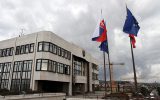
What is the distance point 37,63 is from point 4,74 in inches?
461

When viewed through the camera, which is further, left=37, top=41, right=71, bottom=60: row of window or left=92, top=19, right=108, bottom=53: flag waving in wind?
left=37, top=41, right=71, bottom=60: row of window

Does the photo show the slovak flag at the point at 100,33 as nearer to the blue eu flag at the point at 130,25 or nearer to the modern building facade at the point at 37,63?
the blue eu flag at the point at 130,25

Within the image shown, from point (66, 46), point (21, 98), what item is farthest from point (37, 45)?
point (21, 98)

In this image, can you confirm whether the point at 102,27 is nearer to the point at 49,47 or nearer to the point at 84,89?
the point at 49,47

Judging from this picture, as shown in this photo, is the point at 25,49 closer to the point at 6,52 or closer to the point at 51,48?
the point at 51,48

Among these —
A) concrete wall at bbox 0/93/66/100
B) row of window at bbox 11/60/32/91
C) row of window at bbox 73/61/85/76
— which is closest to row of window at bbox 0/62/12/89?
row of window at bbox 11/60/32/91

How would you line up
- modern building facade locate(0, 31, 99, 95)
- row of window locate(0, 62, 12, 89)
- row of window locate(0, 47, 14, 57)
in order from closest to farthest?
modern building facade locate(0, 31, 99, 95)
row of window locate(0, 62, 12, 89)
row of window locate(0, 47, 14, 57)

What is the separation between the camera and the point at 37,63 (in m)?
38.4

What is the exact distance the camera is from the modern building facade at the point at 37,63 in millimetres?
38250

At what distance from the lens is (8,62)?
147ft

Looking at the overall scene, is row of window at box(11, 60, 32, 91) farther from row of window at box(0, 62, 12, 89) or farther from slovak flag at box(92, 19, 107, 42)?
slovak flag at box(92, 19, 107, 42)

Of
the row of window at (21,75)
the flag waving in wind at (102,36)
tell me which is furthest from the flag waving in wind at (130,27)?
the row of window at (21,75)

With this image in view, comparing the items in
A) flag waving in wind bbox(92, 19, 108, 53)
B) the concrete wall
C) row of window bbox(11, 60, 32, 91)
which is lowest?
the concrete wall

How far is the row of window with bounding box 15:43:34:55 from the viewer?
135ft
